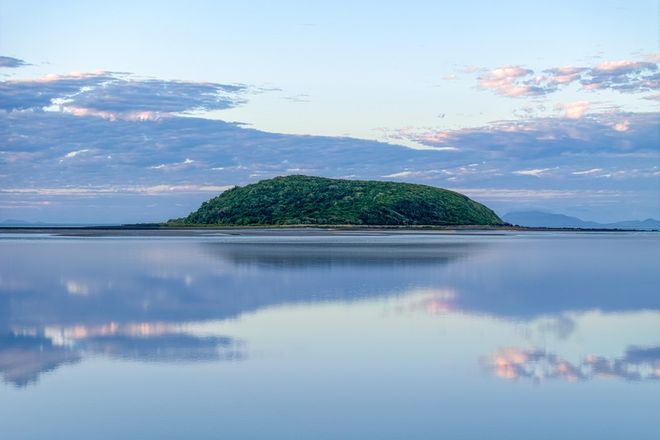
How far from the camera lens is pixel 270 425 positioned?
1463cm

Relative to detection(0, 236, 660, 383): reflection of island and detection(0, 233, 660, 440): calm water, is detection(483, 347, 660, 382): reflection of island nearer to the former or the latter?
detection(0, 233, 660, 440): calm water

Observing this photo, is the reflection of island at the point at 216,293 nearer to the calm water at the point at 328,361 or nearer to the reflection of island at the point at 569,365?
the calm water at the point at 328,361

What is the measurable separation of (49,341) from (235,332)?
219 inches

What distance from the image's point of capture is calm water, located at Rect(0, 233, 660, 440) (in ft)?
48.7

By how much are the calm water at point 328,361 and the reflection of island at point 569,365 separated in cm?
7

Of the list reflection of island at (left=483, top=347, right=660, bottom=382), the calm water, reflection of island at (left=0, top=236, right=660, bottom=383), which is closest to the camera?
the calm water

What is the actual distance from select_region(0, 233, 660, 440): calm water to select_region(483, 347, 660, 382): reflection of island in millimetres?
72

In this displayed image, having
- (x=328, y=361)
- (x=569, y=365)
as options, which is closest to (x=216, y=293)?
(x=328, y=361)

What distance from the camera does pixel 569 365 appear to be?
20.0 metres

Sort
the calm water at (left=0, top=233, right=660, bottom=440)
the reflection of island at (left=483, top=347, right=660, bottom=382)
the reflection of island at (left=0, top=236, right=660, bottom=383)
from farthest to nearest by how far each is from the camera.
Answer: the reflection of island at (left=0, top=236, right=660, bottom=383)
the reflection of island at (left=483, top=347, right=660, bottom=382)
the calm water at (left=0, top=233, right=660, bottom=440)

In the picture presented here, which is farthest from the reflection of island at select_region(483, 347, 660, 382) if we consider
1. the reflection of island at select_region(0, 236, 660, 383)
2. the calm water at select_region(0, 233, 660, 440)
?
the reflection of island at select_region(0, 236, 660, 383)

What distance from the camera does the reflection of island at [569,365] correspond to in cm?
1883

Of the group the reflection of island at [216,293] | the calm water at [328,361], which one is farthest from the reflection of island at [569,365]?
the reflection of island at [216,293]

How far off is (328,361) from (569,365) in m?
6.11
